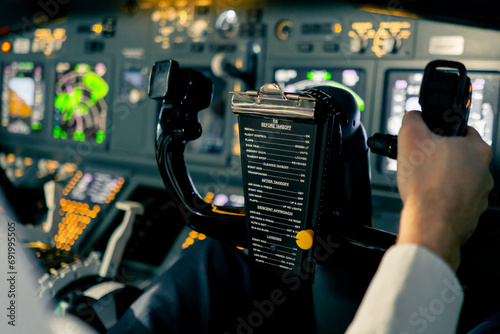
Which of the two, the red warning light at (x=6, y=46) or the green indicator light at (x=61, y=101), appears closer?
the green indicator light at (x=61, y=101)

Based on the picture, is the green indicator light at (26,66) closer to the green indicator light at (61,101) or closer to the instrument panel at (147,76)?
the instrument panel at (147,76)

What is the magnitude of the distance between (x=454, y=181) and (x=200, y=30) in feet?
4.70

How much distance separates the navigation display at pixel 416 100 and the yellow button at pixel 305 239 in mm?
903

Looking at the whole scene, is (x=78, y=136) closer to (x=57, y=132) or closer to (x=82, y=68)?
(x=57, y=132)

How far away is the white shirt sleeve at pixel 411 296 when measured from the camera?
0.42m

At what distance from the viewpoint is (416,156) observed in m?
0.47

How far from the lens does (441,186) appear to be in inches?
18.0

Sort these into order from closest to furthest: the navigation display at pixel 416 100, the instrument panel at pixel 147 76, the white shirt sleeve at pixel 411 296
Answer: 1. the white shirt sleeve at pixel 411 296
2. the navigation display at pixel 416 100
3. the instrument panel at pixel 147 76

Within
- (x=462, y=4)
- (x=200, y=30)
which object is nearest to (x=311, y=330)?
(x=462, y=4)

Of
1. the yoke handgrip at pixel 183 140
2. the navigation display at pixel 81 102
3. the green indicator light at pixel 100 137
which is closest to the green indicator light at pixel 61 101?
the navigation display at pixel 81 102

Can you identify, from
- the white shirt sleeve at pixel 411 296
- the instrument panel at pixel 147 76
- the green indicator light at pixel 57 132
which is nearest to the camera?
the white shirt sleeve at pixel 411 296

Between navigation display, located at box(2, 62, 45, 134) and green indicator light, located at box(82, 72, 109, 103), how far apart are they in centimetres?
30

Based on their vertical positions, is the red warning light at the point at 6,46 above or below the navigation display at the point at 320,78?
above

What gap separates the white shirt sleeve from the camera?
42 cm
